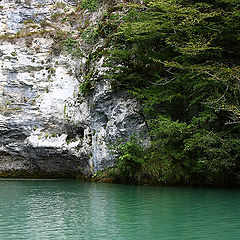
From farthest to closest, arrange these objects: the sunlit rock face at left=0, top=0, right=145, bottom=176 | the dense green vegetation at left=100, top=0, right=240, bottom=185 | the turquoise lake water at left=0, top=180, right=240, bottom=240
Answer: the sunlit rock face at left=0, top=0, right=145, bottom=176
the dense green vegetation at left=100, top=0, right=240, bottom=185
the turquoise lake water at left=0, top=180, right=240, bottom=240

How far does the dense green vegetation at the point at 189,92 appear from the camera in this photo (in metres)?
11.2

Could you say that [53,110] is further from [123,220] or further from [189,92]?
[123,220]

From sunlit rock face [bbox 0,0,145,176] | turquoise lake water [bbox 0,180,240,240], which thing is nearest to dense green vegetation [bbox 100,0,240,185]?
sunlit rock face [bbox 0,0,145,176]

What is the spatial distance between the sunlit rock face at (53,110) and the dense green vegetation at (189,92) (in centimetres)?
172

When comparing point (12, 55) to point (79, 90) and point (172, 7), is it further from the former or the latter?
point (172, 7)

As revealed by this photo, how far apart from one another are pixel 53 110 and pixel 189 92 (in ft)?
33.0

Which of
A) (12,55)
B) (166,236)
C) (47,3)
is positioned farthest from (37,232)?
(47,3)

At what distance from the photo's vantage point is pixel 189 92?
1327 centimetres

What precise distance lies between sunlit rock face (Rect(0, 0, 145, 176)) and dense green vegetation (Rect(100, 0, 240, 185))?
1.72m

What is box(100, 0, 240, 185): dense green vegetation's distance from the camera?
11242 mm

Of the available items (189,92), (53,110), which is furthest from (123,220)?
(53,110)

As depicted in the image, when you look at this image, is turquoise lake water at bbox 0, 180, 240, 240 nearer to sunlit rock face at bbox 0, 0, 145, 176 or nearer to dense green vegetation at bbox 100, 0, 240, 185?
dense green vegetation at bbox 100, 0, 240, 185

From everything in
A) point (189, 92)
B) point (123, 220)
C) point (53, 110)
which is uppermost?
point (53, 110)

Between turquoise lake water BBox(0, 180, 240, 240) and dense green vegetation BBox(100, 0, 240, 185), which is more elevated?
dense green vegetation BBox(100, 0, 240, 185)
